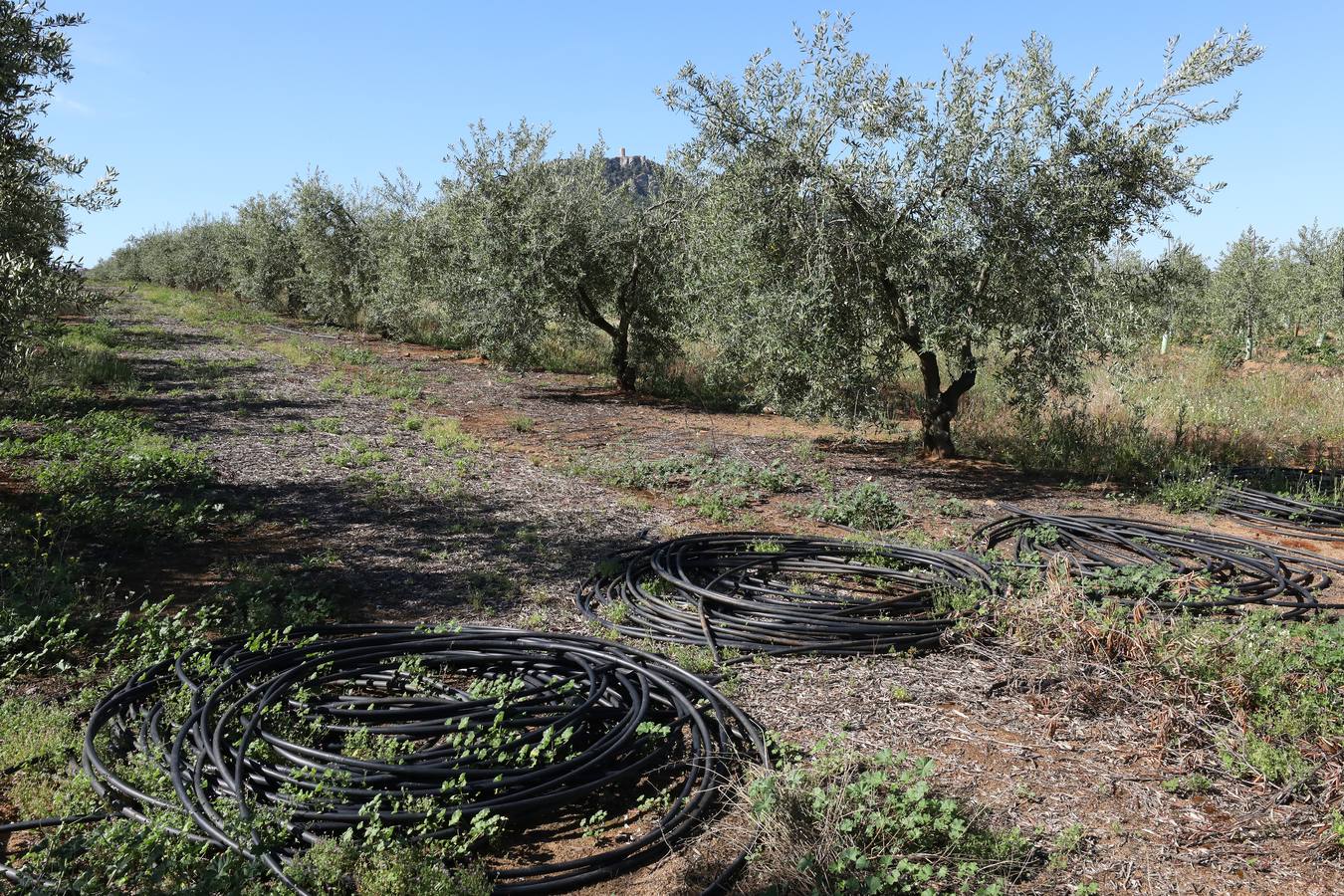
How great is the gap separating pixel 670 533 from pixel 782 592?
2272mm

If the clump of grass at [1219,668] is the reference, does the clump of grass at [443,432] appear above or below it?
above

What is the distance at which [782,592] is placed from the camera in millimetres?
5852

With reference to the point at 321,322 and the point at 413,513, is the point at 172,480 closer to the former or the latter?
the point at 413,513

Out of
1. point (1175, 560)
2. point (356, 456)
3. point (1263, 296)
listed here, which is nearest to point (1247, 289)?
point (1263, 296)

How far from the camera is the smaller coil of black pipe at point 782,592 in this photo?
527cm

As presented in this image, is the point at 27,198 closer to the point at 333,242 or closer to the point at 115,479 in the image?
the point at 115,479

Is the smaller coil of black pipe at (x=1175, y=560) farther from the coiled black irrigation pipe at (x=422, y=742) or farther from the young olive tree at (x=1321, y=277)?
the young olive tree at (x=1321, y=277)

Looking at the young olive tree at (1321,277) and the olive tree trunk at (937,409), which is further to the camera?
the young olive tree at (1321,277)

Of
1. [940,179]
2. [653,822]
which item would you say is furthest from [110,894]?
[940,179]

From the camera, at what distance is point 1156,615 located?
5.16m

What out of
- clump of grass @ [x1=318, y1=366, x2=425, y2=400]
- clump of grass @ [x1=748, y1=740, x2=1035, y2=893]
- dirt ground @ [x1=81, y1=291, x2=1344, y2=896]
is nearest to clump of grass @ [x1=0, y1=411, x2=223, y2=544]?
dirt ground @ [x1=81, y1=291, x2=1344, y2=896]

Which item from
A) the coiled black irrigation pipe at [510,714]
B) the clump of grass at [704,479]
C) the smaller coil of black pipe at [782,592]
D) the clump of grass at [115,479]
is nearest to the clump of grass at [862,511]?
the clump of grass at [704,479]

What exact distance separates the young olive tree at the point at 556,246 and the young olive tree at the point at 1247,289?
19906 mm

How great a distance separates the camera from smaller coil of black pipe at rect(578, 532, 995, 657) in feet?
17.3
